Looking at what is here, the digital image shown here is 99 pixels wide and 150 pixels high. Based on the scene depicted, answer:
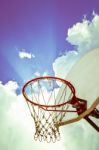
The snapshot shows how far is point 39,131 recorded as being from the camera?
4453 mm

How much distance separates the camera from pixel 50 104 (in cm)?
436

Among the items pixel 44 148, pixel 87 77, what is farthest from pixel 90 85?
pixel 44 148

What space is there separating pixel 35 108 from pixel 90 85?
95 cm

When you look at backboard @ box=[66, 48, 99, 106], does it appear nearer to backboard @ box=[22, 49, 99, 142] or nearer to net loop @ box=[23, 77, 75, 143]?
backboard @ box=[22, 49, 99, 142]

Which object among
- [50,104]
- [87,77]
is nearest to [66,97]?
[50,104]

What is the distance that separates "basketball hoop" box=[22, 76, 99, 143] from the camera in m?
4.20

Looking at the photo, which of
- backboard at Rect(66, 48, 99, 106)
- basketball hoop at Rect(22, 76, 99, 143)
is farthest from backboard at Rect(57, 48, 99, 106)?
Result: basketball hoop at Rect(22, 76, 99, 143)

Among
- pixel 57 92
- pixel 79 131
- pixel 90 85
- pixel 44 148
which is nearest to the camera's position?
pixel 90 85

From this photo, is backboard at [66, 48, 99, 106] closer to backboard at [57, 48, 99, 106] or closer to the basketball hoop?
backboard at [57, 48, 99, 106]

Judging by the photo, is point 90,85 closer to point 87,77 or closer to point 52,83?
point 87,77

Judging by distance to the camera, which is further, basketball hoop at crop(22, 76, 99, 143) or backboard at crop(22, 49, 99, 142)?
basketball hoop at crop(22, 76, 99, 143)

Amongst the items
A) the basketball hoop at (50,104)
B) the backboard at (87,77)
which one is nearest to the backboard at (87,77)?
the backboard at (87,77)

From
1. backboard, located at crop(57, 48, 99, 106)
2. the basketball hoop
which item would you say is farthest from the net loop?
backboard, located at crop(57, 48, 99, 106)

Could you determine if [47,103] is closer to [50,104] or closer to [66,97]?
[50,104]
